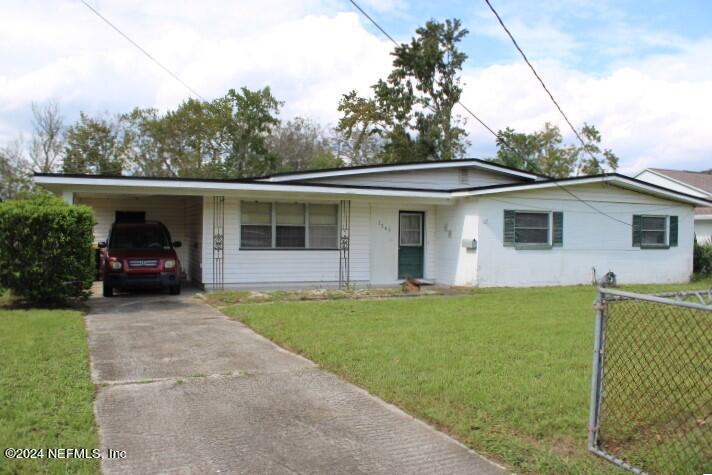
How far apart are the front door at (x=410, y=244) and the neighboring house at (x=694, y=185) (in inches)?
662

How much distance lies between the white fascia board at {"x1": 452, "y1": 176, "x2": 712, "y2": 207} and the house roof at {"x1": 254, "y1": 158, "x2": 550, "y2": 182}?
2.10 metres

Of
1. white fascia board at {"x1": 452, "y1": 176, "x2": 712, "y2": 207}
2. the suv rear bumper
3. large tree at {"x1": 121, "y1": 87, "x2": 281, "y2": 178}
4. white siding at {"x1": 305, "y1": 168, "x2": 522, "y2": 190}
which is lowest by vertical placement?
the suv rear bumper

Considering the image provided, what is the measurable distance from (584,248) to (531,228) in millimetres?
1930

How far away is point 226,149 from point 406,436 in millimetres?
39362

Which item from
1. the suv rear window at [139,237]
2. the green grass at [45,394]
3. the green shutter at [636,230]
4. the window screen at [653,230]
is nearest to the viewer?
the green grass at [45,394]

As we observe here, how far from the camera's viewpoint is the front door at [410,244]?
57.5 ft

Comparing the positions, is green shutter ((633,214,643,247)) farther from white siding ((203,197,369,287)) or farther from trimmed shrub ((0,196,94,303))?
trimmed shrub ((0,196,94,303))

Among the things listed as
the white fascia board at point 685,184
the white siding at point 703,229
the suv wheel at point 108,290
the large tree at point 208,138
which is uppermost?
the large tree at point 208,138

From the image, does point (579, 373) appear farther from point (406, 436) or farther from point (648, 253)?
point (648, 253)

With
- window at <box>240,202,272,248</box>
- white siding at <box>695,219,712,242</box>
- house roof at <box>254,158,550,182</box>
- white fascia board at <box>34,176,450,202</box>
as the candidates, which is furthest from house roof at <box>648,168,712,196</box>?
window at <box>240,202,272,248</box>

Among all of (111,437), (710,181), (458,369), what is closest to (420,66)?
(710,181)

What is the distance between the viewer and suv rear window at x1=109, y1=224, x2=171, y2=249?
1412cm

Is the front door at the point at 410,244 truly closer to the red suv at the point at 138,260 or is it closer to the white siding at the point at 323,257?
the white siding at the point at 323,257

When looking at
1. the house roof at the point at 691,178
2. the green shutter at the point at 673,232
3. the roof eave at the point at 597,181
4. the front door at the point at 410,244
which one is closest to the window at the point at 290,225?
the front door at the point at 410,244
